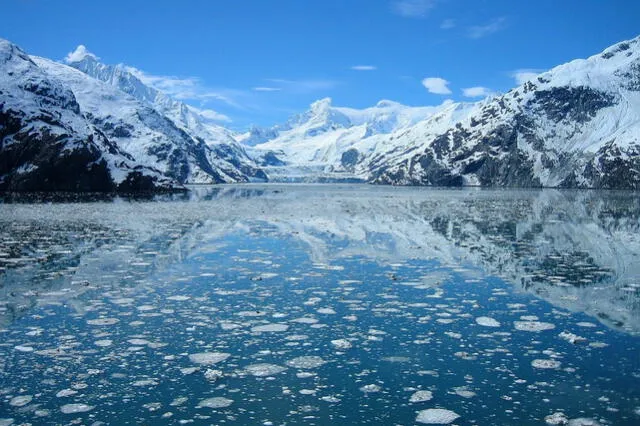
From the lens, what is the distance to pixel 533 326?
16266 mm

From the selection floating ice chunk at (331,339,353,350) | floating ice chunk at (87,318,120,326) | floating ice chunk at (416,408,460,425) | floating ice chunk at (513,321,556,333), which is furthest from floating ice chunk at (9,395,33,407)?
floating ice chunk at (513,321,556,333)

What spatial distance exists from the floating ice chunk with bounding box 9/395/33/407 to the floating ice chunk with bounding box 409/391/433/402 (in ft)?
26.0

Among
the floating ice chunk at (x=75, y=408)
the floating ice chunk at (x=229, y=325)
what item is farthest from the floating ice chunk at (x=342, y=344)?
the floating ice chunk at (x=75, y=408)

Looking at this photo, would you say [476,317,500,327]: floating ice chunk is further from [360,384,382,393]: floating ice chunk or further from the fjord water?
[360,384,382,393]: floating ice chunk

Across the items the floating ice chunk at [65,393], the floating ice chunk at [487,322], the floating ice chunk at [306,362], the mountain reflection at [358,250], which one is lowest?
the floating ice chunk at [65,393]

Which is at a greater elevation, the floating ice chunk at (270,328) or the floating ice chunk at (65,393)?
the floating ice chunk at (270,328)

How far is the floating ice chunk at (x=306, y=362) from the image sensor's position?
12.9m

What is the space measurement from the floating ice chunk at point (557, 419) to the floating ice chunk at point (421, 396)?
7.49 ft

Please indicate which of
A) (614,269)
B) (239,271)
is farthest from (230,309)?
(614,269)

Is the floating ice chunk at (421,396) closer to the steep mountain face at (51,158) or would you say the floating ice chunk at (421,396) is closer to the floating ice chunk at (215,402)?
the floating ice chunk at (215,402)

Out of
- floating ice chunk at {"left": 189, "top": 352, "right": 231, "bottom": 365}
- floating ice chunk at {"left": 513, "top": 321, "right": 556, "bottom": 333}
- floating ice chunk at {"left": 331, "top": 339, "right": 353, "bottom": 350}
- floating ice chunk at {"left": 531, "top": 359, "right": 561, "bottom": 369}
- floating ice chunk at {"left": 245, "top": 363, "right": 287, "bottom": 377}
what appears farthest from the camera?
floating ice chunk at {"left": 513, "top": 321, "right": 556, "bottom": 333}

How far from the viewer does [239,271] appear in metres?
25.2

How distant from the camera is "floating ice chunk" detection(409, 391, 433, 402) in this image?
36.1ft

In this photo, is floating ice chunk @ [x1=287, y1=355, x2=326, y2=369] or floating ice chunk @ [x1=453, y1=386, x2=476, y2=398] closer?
floating ice chunk @ [x1=453, y1=386, x2=476, y2=398]
